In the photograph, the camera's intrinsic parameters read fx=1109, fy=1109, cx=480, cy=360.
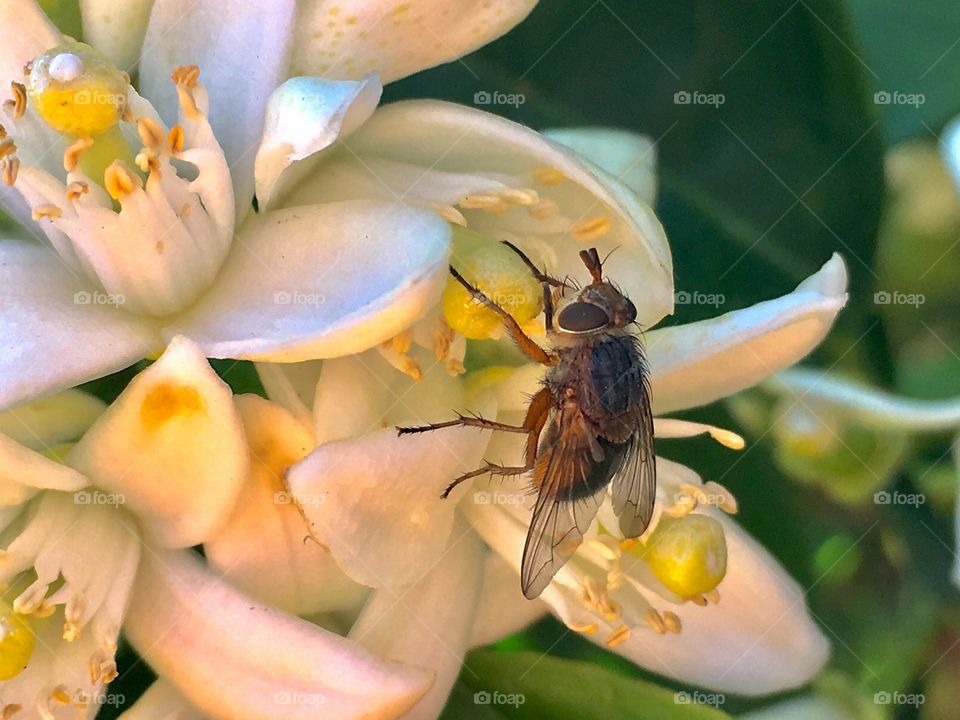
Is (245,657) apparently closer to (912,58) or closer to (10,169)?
(10,169)

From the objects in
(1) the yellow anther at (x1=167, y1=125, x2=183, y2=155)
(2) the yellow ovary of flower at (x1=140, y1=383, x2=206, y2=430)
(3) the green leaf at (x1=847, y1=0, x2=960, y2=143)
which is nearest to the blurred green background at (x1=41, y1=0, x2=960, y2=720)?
(3) the green leaf at (x1=847, y1=0, x2=960, y2=143)

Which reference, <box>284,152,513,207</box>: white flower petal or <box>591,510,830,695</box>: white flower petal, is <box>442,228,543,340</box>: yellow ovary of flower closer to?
<box>284,152,513,207</box>: white flower petal

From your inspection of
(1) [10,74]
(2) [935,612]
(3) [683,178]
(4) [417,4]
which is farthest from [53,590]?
(2) [935,612]

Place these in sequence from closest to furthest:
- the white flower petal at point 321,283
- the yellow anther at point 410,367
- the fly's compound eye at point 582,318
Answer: the white flower petal at point 321,283 → the yellow anther at point 410,367 → the fly's compound eye at point 582,318

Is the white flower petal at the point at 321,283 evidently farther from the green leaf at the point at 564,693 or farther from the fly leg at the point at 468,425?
the green leaf at the point at 564,693

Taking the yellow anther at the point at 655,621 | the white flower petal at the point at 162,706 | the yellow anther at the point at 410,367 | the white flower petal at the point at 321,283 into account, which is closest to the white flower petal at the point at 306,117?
the white flower petal at the point at 321,283

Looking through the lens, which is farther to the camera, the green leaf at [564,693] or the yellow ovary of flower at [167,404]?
the green leaf at [564,693]

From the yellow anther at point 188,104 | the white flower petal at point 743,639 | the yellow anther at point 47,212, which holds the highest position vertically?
the yellow anther at point 188,104

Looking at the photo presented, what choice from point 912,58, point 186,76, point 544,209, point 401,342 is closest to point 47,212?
point 186,76
